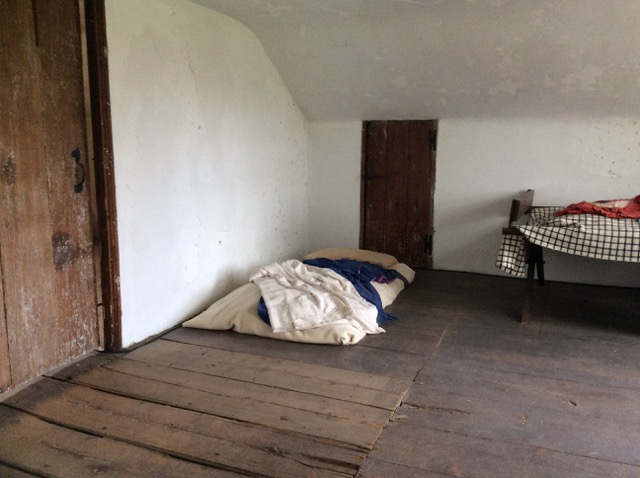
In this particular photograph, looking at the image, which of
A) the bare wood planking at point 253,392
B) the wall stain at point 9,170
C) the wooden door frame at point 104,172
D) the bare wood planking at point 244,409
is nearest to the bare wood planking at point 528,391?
the bare wood planking at point 253,392

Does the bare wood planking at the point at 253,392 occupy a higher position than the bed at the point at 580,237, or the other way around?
the bed at the point at 580,237

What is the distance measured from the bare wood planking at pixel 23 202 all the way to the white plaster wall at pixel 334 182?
2691 millimetres

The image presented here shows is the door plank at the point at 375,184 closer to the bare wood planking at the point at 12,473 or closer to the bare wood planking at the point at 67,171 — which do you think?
the bare wood planking at the point at 67,171

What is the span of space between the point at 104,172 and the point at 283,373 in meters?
1.28

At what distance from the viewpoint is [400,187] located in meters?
4.39

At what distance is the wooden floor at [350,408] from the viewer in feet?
5.62

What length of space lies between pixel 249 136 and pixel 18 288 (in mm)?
1930

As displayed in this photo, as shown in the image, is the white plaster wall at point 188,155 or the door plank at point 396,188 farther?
the door plank at point 396,188

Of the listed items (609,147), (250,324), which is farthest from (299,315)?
(609,147)

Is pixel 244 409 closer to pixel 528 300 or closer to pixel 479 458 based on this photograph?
pixel 479 458

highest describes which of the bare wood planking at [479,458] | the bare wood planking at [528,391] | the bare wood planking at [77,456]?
the bare wood planking at [528,391]

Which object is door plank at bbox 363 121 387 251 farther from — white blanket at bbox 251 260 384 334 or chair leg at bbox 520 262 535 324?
chair leg at bbox 520 262 535 324

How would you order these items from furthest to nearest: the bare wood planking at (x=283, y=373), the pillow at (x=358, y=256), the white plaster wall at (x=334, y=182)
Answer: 1. the white plaster wall at (x=334, y=182)
2. the pillow at (x=358, y=256)
3. the bare wood planking at (x=283, y=373)

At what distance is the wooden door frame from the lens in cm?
236
